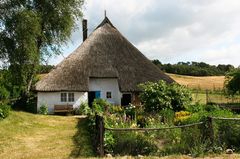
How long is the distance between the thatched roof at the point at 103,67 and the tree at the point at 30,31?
186 centimetres

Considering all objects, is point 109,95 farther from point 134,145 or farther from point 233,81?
point 134,145

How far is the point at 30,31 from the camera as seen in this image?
101 ft

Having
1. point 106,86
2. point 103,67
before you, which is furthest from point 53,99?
point 103,67

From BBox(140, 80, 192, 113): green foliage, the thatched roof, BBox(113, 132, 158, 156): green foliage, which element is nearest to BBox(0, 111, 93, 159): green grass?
BBox(113, 132, 158, 156): green foliage

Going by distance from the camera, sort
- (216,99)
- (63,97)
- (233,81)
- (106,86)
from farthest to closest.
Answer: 1. (216,99)
2. (233,81)
3. (106,86)
4. (63,97)

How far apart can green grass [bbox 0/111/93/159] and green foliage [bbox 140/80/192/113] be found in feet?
12.1

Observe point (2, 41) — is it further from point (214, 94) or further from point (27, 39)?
point (214, 94)

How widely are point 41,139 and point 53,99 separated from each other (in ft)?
49.5

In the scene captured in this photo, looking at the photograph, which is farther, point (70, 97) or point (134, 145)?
point (70, 97)

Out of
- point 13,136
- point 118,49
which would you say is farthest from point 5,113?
point 118,49

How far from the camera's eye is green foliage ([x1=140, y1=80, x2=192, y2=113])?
2114cm

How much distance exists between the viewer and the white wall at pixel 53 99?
33844mm

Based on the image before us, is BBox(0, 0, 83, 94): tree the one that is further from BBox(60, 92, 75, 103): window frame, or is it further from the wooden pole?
the wooden pole

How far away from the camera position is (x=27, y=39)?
101ft
